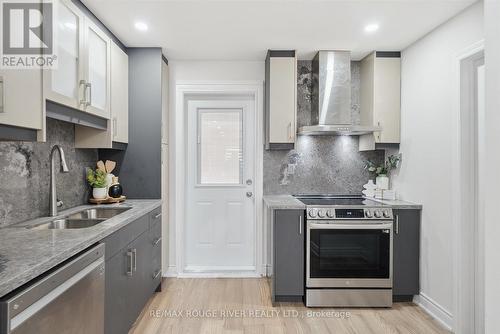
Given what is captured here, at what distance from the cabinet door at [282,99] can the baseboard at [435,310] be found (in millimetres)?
1897

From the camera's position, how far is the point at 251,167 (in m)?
3.60

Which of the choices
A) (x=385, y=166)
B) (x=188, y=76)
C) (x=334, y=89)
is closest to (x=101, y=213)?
(x=188, y=76)

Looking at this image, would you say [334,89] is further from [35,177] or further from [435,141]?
[35,177]

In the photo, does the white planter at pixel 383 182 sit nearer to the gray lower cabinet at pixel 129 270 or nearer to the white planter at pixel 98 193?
the gray lower cabinet at pixel 129 270

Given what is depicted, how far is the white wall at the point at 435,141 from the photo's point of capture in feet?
7.98

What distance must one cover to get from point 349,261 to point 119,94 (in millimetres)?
2575

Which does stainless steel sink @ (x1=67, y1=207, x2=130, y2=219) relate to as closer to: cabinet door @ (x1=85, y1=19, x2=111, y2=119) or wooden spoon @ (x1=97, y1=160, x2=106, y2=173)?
wooden spoon @ (x1=97, y1=160, x2=106, y2=173)

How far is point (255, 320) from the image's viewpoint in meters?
2.57

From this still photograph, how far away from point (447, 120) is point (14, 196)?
10.3 feet

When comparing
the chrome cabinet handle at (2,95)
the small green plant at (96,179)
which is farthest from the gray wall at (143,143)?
the chrome cabinet handle at (2,95)

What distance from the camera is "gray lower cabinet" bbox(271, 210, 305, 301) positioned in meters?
2.80

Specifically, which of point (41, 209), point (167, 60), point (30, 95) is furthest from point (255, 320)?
point (167, 60)

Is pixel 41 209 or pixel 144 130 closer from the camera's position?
pixel 41 209

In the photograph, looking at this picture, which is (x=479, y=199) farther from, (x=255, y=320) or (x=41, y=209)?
(x=41, y=209)
